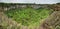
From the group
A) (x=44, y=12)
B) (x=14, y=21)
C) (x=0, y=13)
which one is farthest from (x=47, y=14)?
(x=0, y=13)

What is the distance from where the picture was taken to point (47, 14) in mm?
1229

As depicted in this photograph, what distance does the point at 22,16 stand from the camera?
1211 millimetres

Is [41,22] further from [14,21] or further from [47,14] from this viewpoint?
[14,21]

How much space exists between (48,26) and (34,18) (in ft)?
0.50

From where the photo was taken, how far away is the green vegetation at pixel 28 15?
3.90 feet

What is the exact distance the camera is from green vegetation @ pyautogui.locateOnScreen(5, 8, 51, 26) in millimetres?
1189

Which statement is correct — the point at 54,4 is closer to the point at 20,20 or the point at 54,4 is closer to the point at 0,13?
the point at 20,20

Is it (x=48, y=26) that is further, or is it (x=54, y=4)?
(x=54, y=4)

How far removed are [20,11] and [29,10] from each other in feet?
0.29

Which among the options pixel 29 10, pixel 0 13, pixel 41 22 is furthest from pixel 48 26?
pixel 0 13

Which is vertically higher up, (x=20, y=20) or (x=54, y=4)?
(x=54, y=4)

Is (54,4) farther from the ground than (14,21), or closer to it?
farther from the ground

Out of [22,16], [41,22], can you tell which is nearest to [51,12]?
[41,22]

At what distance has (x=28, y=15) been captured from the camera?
47.9 inches
